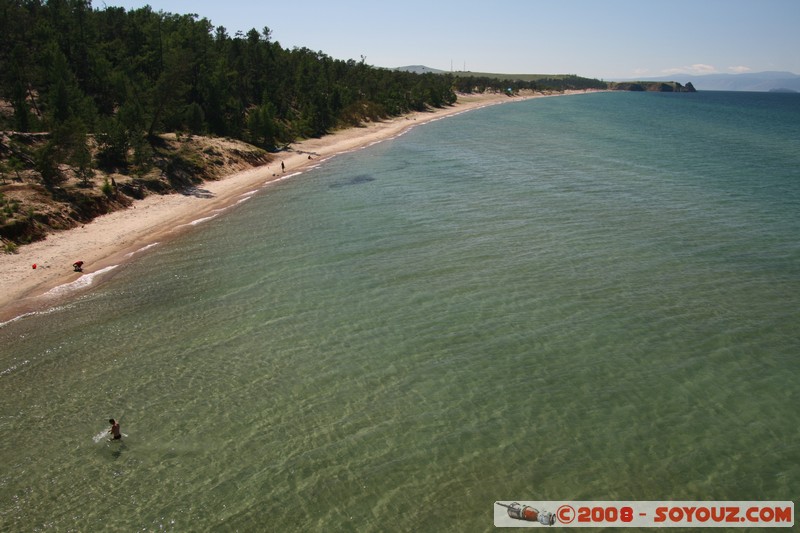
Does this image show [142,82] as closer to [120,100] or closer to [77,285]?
[120,100]

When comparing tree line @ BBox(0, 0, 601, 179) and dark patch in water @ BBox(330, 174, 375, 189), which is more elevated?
tree line @ BBox(0, 0, 601, 179)

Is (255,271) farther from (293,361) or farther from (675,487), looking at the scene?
(675,487)

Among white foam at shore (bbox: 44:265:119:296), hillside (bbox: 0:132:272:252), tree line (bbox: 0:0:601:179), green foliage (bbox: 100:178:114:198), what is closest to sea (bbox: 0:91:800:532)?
white foam at shore (bbox: 44:265:119:296)

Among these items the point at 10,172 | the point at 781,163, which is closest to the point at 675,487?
the point at 10,172

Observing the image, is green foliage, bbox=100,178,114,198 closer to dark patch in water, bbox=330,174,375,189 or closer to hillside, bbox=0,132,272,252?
hillside, bbox=0,132,272,252

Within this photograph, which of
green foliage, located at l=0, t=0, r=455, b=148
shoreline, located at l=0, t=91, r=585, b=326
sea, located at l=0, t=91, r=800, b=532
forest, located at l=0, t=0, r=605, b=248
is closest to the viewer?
sea, located at l=0, t=91, r=800, b=532

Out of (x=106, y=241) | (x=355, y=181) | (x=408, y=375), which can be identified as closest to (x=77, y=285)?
(x=106, y=241)

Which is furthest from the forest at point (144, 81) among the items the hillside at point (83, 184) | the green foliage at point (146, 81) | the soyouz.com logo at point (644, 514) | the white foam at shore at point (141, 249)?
the soyouz.com logo at point (644, 514)
